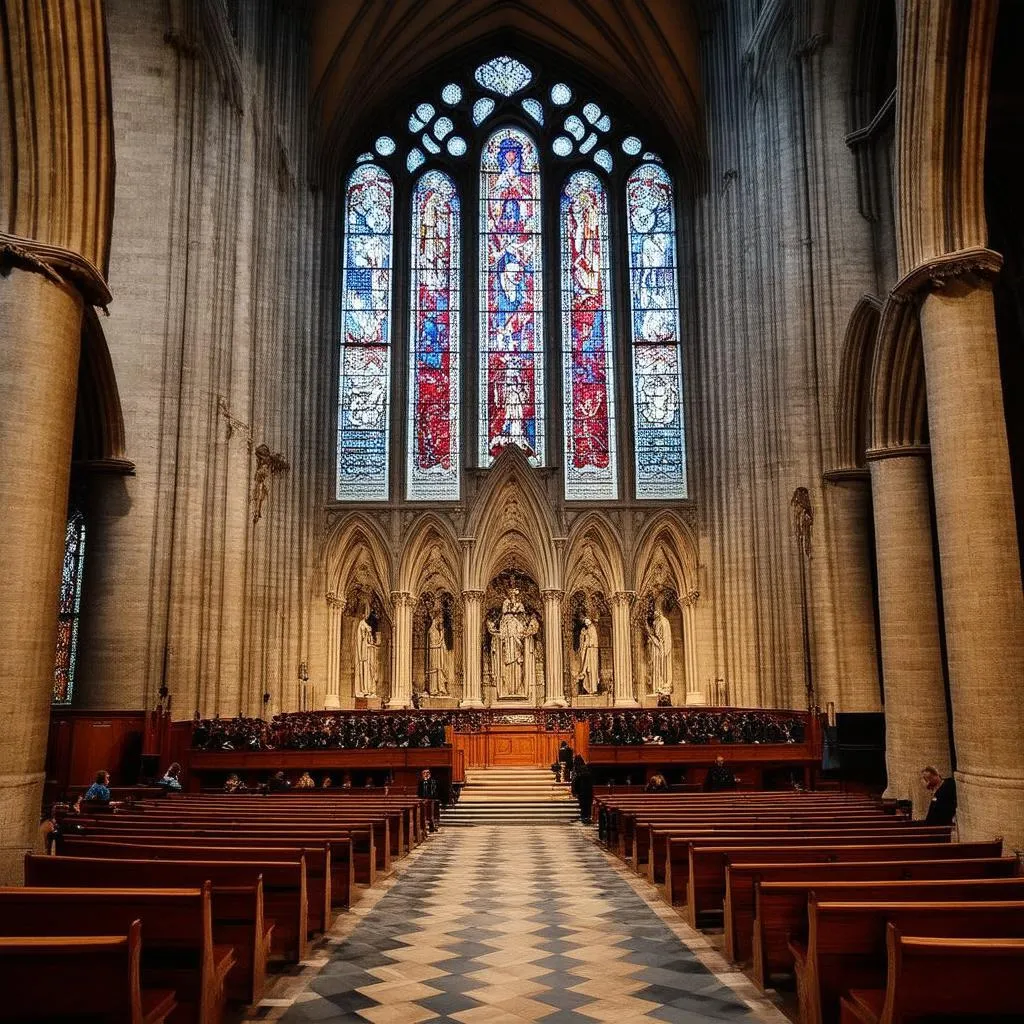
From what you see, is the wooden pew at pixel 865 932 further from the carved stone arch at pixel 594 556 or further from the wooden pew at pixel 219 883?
the carved stone arch at pixel 594 556

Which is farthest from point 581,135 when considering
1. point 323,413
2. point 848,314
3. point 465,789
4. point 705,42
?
point 465,789

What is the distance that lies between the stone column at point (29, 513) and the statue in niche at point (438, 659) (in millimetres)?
19985

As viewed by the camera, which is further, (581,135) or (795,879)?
(581,135)

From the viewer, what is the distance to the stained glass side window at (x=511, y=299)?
3153 centimetres

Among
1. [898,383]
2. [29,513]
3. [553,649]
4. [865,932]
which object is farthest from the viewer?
[553,649]

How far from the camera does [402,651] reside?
29938mm

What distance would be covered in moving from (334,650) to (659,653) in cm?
1003

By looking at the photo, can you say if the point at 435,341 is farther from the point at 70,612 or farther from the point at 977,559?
the point at 977,559

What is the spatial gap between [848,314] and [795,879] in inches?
607

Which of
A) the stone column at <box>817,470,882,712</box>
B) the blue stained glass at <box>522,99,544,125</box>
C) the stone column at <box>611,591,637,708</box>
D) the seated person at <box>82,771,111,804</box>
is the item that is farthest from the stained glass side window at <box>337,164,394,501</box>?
the seated person at <box>82,771,111,804</box>

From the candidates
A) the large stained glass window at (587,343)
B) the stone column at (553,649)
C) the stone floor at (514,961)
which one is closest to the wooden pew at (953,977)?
the stone floor at (514,961)

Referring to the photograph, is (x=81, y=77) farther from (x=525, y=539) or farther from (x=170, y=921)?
(x=525, y=539)

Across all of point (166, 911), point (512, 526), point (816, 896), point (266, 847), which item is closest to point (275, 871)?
point (266, 847)

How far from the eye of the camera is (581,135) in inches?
1337
